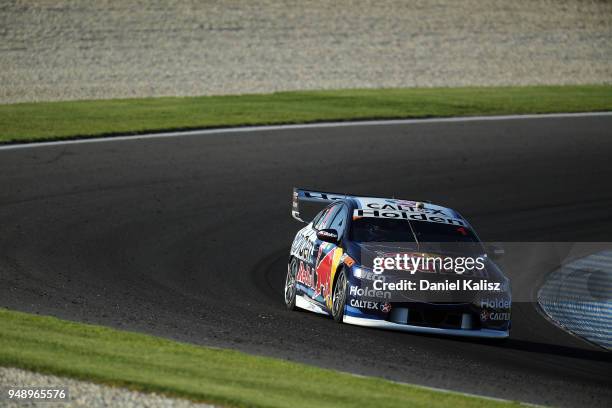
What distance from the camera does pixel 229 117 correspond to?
79.2 ft

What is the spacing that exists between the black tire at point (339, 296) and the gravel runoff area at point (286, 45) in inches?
629

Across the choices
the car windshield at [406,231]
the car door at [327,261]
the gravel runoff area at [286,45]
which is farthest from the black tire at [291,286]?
the gravel runoff area at [286,45]

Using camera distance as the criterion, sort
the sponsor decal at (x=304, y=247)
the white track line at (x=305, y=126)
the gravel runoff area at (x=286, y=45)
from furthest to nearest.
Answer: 1. the gravel runoff area at (x=286, y=45)
2. the white track line at (x=305, y=126)
3. the sponsor decal at (x=304, y=247)

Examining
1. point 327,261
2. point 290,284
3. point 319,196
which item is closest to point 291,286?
point 290,284

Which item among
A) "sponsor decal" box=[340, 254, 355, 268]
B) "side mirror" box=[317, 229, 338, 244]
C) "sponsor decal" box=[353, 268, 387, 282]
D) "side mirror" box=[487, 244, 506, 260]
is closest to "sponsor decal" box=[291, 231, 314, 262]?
"side mirror" box=[317, 229, 338, 244]

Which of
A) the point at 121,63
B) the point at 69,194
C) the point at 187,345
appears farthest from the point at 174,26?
the point at 187,345

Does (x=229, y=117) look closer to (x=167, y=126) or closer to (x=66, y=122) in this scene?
(x=167, y=126)

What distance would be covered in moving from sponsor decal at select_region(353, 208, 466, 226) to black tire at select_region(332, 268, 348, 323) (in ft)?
3.25

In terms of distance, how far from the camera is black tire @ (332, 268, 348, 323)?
11320 millimetres

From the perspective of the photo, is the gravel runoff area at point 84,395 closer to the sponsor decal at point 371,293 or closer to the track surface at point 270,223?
the track surface at point 270,223

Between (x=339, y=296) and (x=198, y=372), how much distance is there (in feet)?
10.1

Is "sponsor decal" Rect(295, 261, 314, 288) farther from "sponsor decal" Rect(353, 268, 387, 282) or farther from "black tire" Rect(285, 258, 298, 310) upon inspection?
"sponsor decal" Rect(353, 268, 387, 282)

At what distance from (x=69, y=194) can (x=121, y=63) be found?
44.2 feet

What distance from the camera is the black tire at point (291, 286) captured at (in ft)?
41.8
